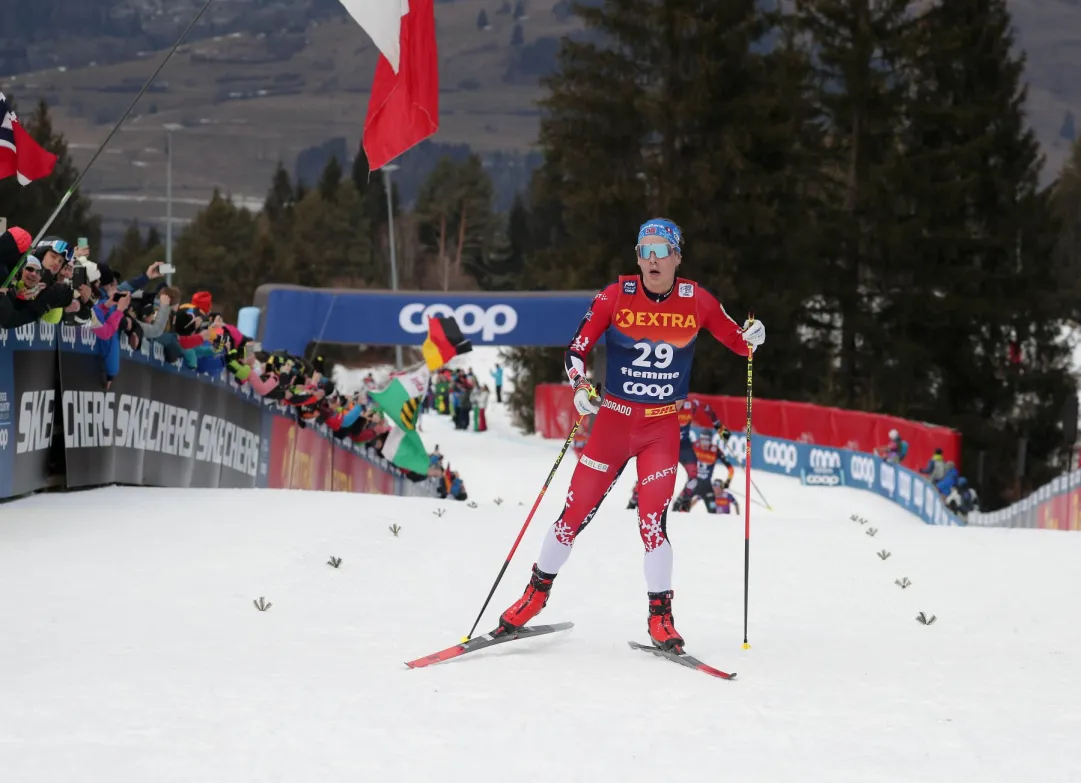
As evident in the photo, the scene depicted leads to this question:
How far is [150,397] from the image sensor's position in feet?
41.3

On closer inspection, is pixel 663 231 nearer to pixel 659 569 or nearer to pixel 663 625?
pixel 659 569

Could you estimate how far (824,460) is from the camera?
29641mm

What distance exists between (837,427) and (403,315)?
1053 centimetres

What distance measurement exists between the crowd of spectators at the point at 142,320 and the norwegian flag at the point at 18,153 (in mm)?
510

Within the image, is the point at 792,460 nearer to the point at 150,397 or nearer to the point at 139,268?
the point at 150,397

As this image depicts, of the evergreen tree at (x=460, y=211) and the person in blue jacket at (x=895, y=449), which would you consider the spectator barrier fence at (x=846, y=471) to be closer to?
the person in blue jacket at (x=895, y=449)

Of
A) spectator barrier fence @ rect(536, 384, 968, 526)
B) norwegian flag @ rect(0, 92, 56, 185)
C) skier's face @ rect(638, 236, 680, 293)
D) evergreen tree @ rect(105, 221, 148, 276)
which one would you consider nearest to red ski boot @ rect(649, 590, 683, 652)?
skier's face @ rect(638, 236, 680, 293)

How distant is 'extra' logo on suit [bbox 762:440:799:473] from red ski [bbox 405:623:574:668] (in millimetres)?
24650

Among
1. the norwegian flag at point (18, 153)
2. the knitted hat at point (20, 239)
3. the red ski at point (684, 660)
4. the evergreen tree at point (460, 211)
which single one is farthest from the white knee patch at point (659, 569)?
the evergreen tree at point (460, 211)

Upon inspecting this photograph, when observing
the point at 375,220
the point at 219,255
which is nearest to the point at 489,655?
the point at 219,255

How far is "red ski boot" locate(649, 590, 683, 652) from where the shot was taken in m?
6.50

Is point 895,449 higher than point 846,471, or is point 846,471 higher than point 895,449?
point 895,449

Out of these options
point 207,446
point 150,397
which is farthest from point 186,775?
point 207,446

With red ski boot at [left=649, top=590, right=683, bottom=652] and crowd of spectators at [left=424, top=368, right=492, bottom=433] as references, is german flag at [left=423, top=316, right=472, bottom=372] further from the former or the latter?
crowd of spectators at [left=424, top=368, right=492, bottom=433]
